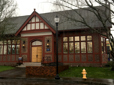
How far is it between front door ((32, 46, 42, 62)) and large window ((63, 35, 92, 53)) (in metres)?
3.71

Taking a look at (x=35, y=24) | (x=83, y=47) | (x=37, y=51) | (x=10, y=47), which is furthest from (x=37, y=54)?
(x=83, y=47)

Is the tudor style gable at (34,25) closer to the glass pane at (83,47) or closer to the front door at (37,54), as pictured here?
the front door at (37,54)

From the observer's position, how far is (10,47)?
71.0 ft

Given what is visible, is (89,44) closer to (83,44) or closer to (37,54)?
(83,44)

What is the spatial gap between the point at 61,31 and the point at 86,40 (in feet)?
12.2

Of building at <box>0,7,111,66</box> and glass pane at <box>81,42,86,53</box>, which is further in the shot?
glass pane at <box>81,42,86,53</box>

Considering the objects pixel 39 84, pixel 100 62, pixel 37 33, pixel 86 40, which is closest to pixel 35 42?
pixel 37 33

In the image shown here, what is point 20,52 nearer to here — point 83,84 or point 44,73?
point 44,73

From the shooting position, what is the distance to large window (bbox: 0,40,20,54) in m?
21.1

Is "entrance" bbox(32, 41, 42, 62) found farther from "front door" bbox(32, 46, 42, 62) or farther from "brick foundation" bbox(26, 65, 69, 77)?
"brick foundation" bbox(26, 65, 69, 77)

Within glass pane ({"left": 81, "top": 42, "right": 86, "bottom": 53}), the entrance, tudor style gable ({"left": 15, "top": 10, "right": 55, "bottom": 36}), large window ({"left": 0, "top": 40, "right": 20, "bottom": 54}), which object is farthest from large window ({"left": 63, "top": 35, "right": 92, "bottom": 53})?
large window ({"left": 0, "top": 40, "right": 20, "bottom": 54})

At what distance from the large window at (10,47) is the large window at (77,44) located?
7.68 meters

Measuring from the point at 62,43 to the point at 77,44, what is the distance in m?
2.18

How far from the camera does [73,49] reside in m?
18.7
